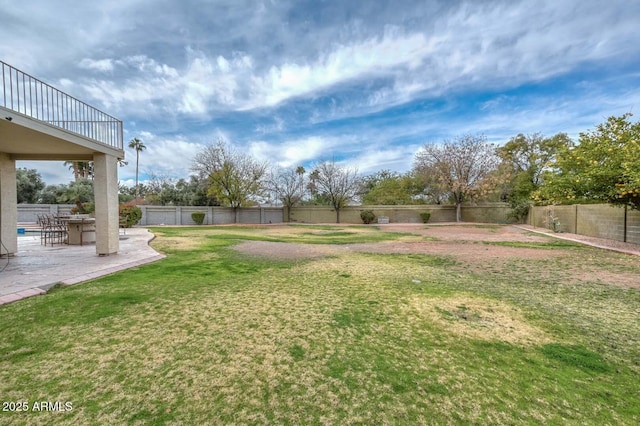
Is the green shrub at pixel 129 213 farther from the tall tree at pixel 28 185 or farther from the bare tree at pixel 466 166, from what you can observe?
the bare tree at pixel 466 166

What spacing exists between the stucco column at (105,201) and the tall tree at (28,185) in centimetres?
2548

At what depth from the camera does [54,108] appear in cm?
575

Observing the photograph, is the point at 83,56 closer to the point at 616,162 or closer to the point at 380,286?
the point at 380,286

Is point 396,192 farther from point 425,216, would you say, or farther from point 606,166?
point 606,166

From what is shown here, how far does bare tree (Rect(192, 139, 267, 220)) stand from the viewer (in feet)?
79.6

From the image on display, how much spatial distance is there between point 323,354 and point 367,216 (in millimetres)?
24478

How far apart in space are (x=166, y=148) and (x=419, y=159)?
85.7 feet

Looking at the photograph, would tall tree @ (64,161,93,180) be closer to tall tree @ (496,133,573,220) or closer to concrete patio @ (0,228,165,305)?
concrete patio @ (0,228,165,305)

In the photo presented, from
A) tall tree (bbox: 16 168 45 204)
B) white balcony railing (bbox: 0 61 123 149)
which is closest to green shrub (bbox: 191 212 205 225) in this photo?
tall tree (bbox: 16 168 45 204)

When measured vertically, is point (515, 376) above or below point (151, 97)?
below

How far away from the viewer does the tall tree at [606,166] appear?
8.30m

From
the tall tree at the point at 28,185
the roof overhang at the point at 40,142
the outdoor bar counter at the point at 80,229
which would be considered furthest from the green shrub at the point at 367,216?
the tall tree at the point at 28,185

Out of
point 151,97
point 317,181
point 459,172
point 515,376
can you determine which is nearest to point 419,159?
point 459,172

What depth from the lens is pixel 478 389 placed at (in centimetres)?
198
